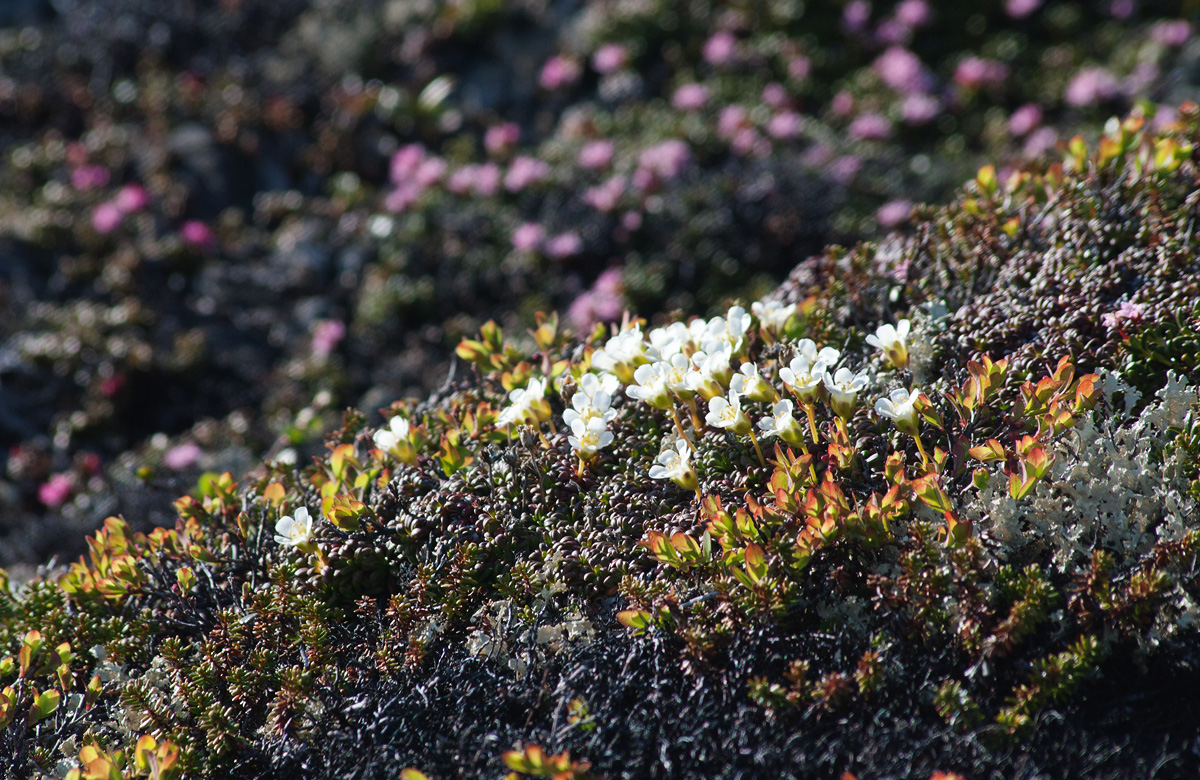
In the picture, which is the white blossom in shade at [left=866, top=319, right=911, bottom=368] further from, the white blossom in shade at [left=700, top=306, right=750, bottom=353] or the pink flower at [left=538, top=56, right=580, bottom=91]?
the pink flower at [left=538, top=56, right=580, bottom=91]

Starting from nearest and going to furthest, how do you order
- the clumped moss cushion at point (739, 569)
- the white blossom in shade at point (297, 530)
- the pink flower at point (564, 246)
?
the clumped moss cushion at point (739, 569) → the white blossom in shade at point (297, 530) → the pink flower at point (564, 246)

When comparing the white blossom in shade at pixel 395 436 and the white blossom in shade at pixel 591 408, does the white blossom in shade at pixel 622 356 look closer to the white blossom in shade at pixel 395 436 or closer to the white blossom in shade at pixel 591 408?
the white blossom in shade at pixel 591 408

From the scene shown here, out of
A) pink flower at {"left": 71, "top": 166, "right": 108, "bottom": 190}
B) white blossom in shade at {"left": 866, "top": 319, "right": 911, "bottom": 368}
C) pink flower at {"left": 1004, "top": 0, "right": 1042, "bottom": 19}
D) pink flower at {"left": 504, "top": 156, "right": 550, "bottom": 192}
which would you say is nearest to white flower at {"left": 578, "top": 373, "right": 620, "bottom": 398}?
white blossom in shade at {"left": 866, "top": 319, "right": 911, "bottom": 368}

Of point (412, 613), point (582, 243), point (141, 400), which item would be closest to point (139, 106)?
point (141, 400)

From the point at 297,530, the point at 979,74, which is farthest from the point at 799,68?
the point at 297,530

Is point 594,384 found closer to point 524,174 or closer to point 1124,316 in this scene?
point 1124,316

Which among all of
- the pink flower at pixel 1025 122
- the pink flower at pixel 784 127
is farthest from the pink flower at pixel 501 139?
the pink flower at pixel 1025 122
